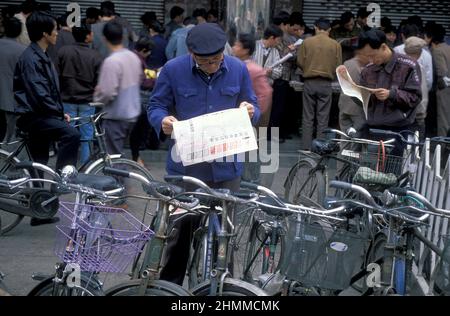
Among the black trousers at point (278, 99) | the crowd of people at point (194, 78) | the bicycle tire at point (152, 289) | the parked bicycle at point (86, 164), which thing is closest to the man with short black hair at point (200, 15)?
the crowd of people at point (194, 78)

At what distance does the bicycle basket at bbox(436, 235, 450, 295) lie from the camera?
16.1 ft

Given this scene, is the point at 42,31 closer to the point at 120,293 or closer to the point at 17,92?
the point at 17,92

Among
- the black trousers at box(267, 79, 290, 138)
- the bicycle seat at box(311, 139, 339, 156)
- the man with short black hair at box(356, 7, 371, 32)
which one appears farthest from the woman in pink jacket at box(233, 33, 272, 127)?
the man with short black hair at box(356, 7, 371, 32)

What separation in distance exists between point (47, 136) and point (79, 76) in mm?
1865

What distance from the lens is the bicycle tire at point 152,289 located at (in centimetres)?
469

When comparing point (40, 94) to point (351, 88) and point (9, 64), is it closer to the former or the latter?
point (9, 64)

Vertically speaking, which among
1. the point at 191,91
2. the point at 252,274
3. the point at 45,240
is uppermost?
the point at 191,91

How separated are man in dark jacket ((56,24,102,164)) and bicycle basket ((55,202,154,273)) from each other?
5.33m

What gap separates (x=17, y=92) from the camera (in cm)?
827

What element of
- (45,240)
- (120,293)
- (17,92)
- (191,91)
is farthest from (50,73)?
(120,293)

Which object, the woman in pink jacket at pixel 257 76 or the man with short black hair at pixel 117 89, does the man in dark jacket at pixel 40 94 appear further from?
the woman in pink jacket at pixel 257 76

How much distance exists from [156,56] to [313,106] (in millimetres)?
2368

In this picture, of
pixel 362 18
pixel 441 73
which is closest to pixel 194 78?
pixel 441 73

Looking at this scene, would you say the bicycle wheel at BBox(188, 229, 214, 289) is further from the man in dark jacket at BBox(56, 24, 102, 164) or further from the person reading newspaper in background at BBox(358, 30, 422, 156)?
the man in dark jacket at BBox(56, 24, 102, 164)
